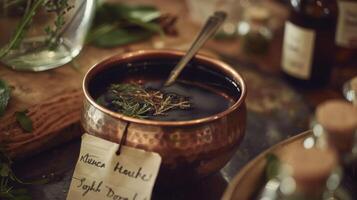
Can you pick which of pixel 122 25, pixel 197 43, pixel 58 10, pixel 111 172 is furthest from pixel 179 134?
pixel 122 25

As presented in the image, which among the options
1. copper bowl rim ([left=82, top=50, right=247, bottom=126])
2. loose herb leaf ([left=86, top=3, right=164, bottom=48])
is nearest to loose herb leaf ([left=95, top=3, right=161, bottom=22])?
loose herb leaf ([left=86, top=3, right=164, bottom=48])

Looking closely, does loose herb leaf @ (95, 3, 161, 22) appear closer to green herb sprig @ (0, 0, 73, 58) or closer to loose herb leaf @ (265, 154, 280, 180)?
green herb sprig @ (0, 0, 73, 58)

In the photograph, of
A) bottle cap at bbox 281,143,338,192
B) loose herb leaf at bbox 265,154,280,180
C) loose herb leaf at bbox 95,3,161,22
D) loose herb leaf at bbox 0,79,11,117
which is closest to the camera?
bottle cap at bbox 281,143,338,192

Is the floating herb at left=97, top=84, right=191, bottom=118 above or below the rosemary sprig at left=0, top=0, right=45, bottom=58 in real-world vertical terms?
below

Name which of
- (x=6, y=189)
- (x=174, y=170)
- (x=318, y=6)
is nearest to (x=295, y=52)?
(x=318, y=6)

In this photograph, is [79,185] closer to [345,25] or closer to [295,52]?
[295,52]

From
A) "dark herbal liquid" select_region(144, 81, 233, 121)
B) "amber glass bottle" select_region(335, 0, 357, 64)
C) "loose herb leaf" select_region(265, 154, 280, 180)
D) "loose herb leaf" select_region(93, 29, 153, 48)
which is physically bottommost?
"amber glass bottle" select_region(335, 0, 357, 64)
